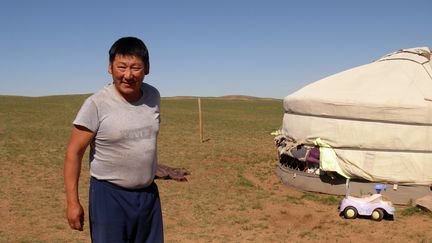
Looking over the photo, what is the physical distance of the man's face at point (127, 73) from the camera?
229cm

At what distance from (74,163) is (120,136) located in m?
0.27

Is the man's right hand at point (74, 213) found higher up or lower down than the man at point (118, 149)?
lower down

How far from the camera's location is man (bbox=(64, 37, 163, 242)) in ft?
7.36

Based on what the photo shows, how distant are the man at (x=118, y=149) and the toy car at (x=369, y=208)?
4.30 metres

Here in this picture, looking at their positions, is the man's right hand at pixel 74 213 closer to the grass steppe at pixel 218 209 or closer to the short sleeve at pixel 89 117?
the short sleeve at pixel 89 117

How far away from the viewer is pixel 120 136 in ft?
7.43

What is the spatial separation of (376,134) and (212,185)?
2975 mm

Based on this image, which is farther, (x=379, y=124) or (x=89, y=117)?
(x=379, y=124)

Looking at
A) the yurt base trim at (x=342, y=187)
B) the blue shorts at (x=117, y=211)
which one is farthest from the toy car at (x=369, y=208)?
the blue shorts at (x=117, y=211)

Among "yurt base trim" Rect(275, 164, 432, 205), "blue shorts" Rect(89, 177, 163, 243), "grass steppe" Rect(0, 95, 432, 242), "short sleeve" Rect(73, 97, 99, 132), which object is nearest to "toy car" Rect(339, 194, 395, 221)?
"grass steppe" Rect(0, 95, 432, 242)

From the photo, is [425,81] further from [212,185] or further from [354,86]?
[212,185]

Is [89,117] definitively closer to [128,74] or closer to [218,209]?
[128,74]

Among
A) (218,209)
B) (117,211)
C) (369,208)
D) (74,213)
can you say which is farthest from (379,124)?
(74,213)

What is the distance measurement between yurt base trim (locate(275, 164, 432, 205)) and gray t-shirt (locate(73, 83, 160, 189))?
5.48 m
